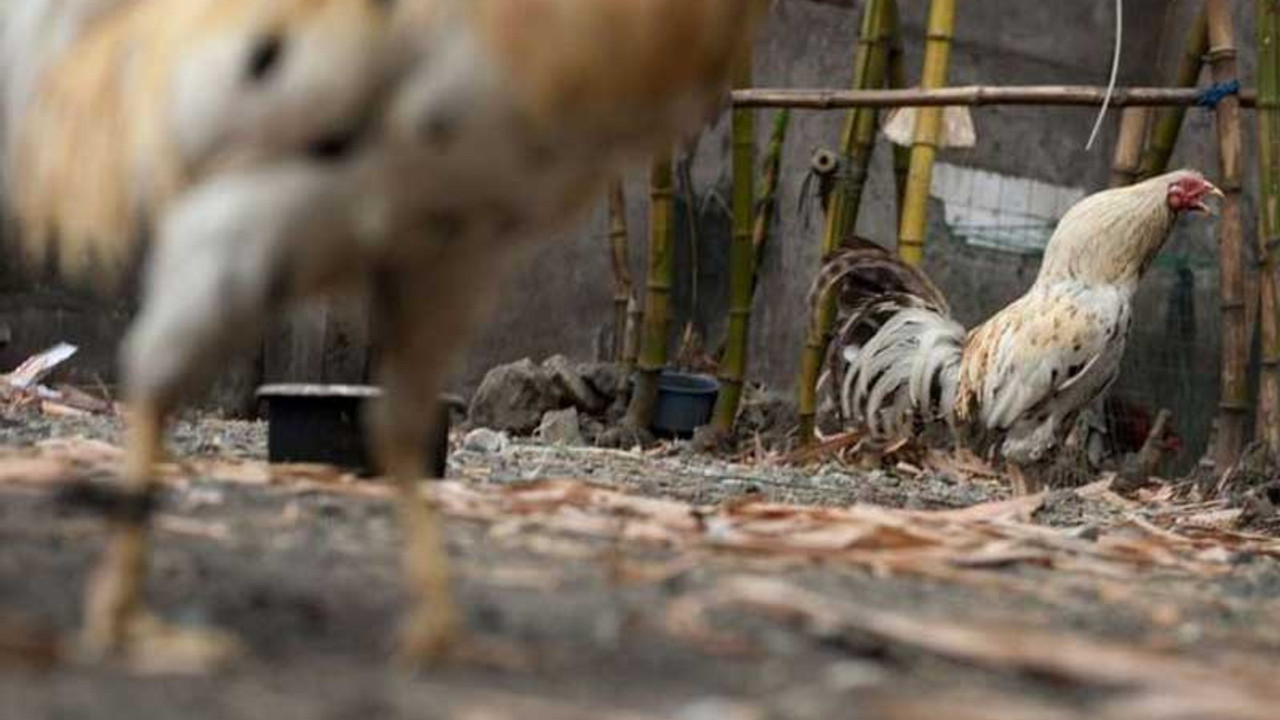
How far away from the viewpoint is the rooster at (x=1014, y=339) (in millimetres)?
7512

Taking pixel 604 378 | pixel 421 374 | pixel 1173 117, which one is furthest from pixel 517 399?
pixel 421 374

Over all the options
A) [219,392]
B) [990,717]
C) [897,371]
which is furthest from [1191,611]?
[219,392]

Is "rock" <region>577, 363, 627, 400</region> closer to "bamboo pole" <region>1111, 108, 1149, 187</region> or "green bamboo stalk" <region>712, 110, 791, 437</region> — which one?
"green bamboo stalk" <region>712, 110, 791, 437</region>

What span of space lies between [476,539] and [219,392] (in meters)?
6.45

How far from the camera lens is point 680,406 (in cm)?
930

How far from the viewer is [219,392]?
9688 mm

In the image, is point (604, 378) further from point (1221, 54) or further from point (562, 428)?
point (1221, 54)

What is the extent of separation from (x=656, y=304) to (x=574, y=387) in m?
0.81

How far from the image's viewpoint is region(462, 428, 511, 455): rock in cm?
702

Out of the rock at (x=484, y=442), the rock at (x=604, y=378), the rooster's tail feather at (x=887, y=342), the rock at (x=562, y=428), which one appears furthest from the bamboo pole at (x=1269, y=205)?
the rock at (x=604, y=378)

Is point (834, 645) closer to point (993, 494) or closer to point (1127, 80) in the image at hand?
point (993, 494)

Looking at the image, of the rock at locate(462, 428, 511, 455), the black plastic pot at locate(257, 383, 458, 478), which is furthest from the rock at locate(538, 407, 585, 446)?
the black plastic pot at locate(257, 383, 458, 478)

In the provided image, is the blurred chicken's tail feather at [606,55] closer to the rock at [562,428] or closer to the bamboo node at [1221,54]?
the bamboo node at [1221,54]

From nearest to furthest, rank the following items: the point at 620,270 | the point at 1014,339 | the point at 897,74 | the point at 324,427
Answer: the point at 324,427 < the point at 1014,339 < the point at 897,74 < the point at 620,270
